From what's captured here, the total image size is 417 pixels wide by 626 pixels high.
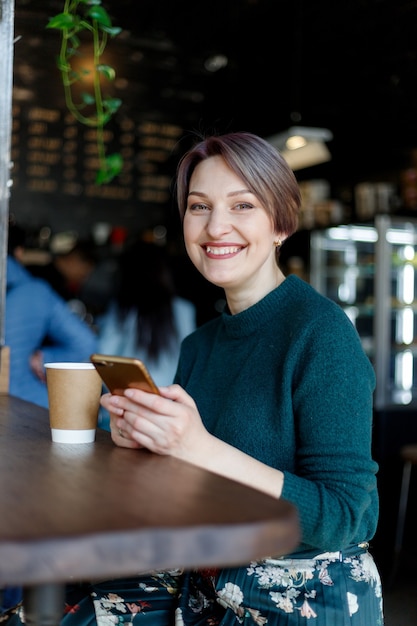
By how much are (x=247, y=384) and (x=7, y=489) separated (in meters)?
0.67

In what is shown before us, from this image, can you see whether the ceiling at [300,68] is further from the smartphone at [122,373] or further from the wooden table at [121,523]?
the wooden table at [121,523]

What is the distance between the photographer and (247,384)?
1.57 metres

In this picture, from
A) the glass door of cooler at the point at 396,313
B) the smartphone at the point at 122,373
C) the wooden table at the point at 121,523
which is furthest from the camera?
the glass door of cooler at the point at 396,313

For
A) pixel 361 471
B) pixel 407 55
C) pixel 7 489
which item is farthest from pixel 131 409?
pixel 407 55

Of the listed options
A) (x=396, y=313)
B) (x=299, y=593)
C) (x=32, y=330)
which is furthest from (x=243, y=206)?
(x=396, y=313)

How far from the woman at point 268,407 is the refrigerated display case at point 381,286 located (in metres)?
3.78

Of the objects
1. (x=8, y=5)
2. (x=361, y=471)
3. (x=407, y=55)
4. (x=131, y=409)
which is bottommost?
(x=361, y=471)

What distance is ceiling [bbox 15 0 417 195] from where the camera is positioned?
5520 millimetres

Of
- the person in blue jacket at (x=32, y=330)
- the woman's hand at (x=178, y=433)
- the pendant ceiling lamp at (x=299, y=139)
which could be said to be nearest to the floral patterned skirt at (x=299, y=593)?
the woman's hand at (x=178, y=433)

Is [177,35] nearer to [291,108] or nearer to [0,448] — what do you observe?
[291,108]

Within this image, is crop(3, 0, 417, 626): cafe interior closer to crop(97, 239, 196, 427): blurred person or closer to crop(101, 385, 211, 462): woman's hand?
crop(97, 239, 196, 427): blurred person

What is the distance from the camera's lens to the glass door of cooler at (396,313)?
549 cm

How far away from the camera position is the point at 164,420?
3.81 feet

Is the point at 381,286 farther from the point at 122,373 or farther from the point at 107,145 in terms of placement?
the point at 122,373
